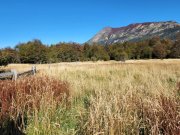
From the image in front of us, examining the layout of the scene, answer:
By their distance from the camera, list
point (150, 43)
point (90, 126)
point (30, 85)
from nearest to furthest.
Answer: point (90, 126) → point (30, 85) → point (150, 43)

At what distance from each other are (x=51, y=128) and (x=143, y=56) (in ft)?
313

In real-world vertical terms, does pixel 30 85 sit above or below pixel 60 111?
above


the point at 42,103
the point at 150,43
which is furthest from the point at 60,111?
the point at 150,43

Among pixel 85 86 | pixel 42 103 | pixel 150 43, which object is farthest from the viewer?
pixel 150 43

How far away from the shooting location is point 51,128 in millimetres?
4598

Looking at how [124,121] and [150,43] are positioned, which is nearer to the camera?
[124,121]

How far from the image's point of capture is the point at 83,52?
318ft

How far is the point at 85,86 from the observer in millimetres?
9266

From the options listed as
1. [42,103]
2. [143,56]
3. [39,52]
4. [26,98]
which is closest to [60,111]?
[42,103]

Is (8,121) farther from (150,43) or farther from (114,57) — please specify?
(150,43)

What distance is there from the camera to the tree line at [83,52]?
3113 inches

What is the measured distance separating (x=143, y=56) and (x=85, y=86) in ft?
298

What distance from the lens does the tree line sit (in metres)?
79.1

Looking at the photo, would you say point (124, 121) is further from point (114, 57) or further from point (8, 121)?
point (114, 57)
